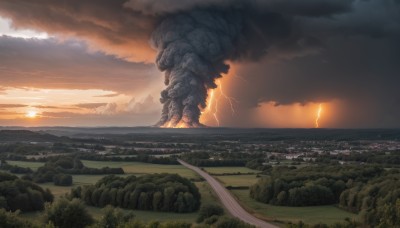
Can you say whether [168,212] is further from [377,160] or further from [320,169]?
[377,160]

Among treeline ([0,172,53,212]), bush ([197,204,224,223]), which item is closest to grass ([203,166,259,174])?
treeline ([0,172,53,212])

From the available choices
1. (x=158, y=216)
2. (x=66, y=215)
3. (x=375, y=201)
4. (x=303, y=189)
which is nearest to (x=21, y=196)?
(x=66, y=215)

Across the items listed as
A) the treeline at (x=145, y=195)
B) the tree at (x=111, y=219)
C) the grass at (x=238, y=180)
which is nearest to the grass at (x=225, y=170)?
the grass at (x=238, y=180)

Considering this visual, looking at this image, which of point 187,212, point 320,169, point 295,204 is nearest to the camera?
point 187,212

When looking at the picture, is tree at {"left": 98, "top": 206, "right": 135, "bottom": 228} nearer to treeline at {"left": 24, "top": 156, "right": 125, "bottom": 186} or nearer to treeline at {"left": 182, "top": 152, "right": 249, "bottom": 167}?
treeline at {"left": 24, "top": 156, "right": 125, "bottom": 186}

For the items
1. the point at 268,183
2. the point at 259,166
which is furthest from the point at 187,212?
the point at 259,166

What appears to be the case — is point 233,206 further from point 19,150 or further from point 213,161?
point 19,150

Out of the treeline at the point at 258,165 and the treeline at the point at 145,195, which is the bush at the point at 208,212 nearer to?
the treeline at the point at 145,195
